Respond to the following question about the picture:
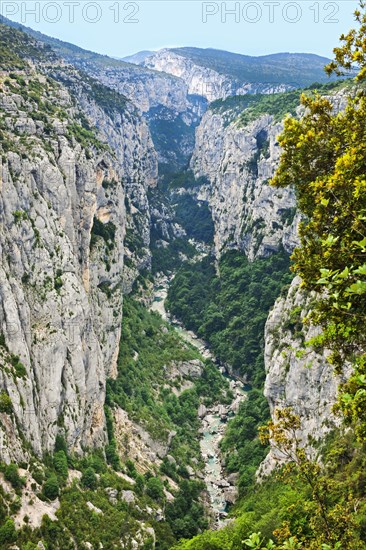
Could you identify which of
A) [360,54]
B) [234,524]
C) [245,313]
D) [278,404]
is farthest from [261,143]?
[360,54]

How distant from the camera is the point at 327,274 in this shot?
11719 millimetres

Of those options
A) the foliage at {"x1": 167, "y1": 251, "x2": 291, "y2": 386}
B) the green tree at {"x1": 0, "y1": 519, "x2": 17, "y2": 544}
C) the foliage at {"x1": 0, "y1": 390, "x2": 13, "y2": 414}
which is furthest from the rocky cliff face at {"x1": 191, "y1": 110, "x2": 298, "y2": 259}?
the green tree at {"x1": 0, "y1": 519, "x2": 17, "y2": 544}

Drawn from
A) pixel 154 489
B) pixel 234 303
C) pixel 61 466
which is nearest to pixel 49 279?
pixel 61 466

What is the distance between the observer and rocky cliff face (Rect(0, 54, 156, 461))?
5388 cm

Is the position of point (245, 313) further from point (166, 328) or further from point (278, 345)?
point (278, 345)

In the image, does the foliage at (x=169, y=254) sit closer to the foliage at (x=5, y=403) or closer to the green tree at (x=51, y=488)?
the foliage at (x=5, y=403)

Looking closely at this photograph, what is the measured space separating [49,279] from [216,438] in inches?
1797

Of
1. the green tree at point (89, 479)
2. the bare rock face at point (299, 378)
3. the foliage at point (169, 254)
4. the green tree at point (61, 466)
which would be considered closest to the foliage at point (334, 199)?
the bare rock face at point (299, 378)

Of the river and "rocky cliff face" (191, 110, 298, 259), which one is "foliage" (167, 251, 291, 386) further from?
"rocky cliff face" (191, 110, 298, 259)

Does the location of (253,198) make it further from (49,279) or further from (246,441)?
(49,279)

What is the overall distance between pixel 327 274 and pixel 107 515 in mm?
51904

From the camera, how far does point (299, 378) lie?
67812 millimetres

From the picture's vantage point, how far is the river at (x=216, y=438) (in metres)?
72.2

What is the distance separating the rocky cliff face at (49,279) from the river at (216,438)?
1926 cm
